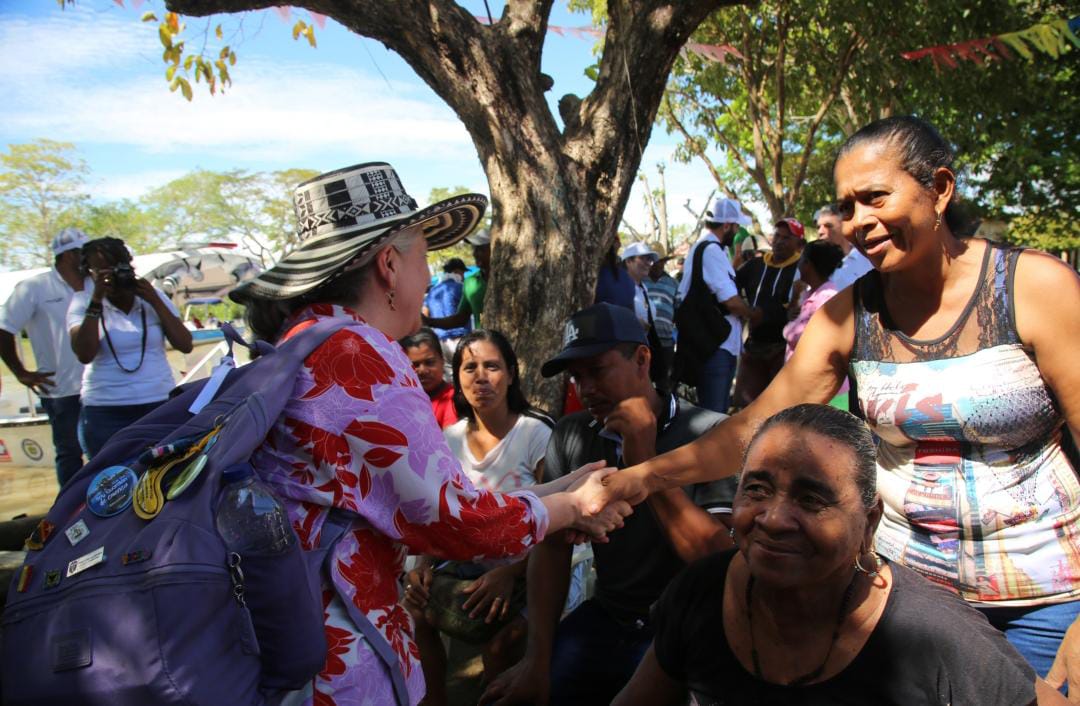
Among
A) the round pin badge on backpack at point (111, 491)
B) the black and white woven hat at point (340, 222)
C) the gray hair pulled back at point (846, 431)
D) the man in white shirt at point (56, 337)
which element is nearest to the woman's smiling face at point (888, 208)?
the gray hair pulled back at point (846, 431)

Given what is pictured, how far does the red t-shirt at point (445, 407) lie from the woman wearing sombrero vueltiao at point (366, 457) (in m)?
2.22

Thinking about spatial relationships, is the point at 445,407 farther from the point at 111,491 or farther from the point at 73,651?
the point at 73,651

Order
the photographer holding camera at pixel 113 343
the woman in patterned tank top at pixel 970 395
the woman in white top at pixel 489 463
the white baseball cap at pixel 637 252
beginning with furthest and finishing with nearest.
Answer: the white baseball cap at pixel 637 252 → the photographer holding camera at pixel 113 343 → the woman in white top at pixel 489 463 → the woman in patterned tank top at pixel 970 395

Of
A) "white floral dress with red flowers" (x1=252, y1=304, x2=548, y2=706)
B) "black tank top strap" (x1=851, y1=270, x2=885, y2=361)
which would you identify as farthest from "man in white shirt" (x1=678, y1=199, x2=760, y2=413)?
"white floral dress with red flowers" (x1=252, y1=304, x2=548, y2=706)

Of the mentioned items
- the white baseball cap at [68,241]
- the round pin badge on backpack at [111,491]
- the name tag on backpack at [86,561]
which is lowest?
the white baseball cap at [68,241]

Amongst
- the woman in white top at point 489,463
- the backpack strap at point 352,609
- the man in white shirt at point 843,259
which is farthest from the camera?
the man in white shirt at point 843,259

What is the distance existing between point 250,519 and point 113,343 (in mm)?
4019

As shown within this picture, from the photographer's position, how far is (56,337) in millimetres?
5273

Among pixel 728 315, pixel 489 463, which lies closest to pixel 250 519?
pixel 489 463

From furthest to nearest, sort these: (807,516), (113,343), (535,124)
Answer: (113,343) → (535,124) → (807,516)

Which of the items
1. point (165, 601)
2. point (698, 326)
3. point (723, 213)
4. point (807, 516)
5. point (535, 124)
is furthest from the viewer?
point (723, 213)

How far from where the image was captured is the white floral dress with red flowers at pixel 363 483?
1.41 meters

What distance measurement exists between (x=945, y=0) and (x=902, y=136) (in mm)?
9716

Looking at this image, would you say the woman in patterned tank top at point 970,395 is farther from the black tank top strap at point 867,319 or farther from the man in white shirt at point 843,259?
the man in white shirt at point 843,259
